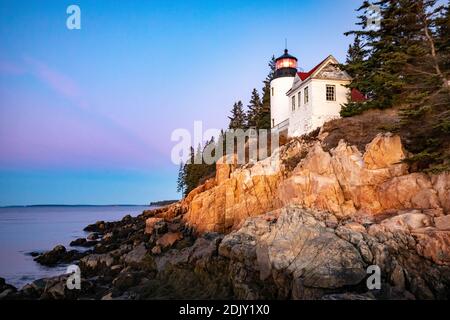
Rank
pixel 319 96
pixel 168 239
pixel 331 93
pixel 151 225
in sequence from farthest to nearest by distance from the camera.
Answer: pixel 151 225 → pixel 331 93 → pixel 319 96 → pixel 168 239

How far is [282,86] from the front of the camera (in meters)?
33.1

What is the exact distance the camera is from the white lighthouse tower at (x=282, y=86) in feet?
107

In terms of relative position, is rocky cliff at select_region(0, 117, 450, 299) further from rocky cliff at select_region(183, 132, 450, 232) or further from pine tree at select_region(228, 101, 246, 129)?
pine tree at select_region(228, 101, 246, 129)

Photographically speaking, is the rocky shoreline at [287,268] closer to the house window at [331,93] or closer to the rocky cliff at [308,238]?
the rocky cliff at [308,238]

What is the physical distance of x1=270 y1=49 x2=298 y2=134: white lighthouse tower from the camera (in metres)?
32.8

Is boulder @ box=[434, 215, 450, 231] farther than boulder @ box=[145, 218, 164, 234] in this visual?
No

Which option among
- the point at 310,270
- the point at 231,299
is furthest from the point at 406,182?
the point at 231,299

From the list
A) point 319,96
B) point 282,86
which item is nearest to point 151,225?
point 319,96

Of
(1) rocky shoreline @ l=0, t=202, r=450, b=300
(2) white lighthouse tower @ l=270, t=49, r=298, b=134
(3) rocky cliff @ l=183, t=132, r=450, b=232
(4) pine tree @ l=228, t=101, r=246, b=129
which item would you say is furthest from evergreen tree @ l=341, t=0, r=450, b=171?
(4) pine tree @ l=228, t=101, r=246, b=129

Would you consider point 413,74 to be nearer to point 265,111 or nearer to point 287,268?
point 287,268

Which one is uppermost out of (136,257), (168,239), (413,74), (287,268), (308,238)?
(413,74)

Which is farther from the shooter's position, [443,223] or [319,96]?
[319,96]

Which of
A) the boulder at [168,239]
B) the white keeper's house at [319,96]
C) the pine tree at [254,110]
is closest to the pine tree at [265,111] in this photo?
the pine tree at [254,110]
